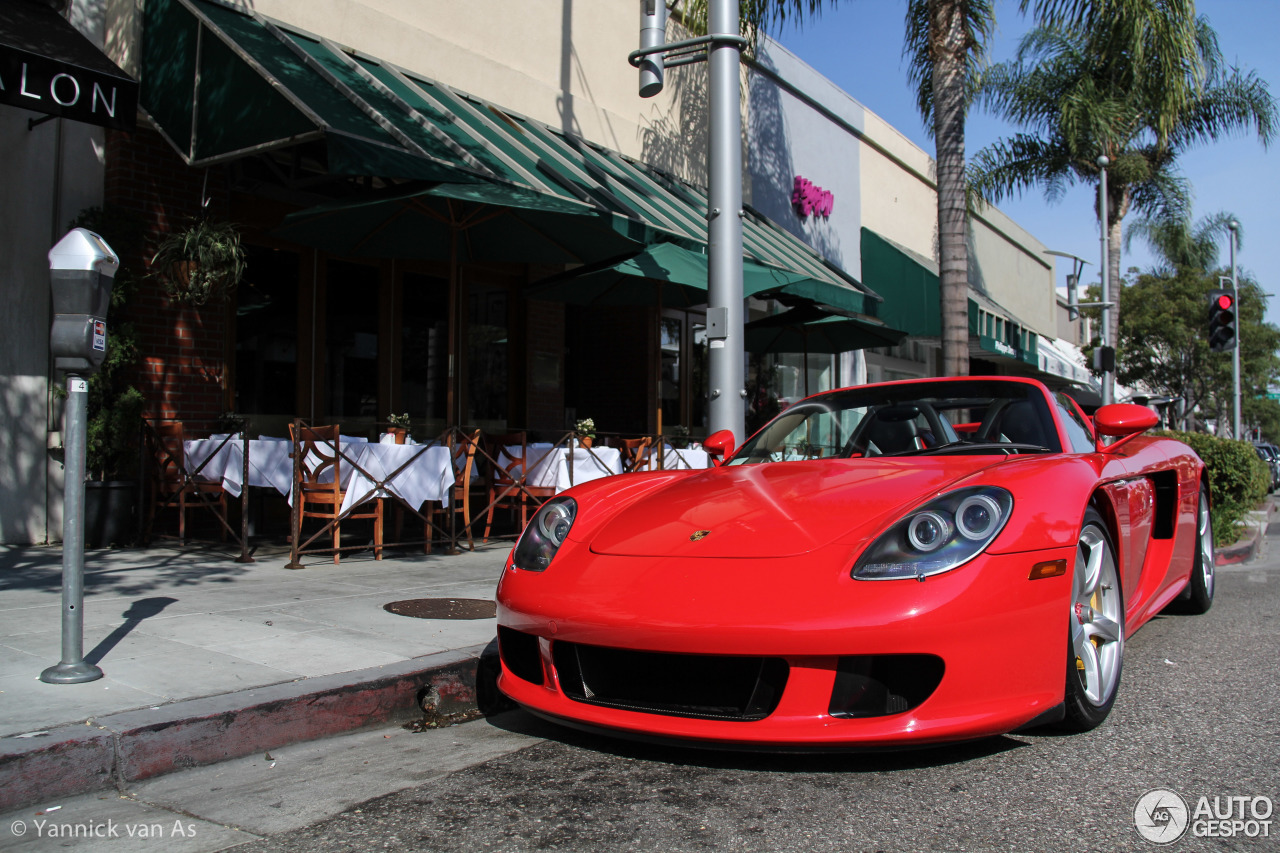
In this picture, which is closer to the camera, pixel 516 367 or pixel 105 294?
pixel 105 294

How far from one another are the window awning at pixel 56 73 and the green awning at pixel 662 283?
13.2 feet

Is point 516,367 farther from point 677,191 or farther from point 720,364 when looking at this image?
point 720,364

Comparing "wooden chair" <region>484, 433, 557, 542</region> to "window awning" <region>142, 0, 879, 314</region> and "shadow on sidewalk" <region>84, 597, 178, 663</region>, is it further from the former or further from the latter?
"shadow on sidewalk" <region>84, 597, 178, 663</region>

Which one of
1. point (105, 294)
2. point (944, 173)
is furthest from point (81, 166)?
point (944, 173)

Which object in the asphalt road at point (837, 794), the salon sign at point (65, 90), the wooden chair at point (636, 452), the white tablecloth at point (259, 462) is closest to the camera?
the asphalt road at point (837, 794)

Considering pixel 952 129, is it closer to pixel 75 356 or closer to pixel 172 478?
pixel 172 478

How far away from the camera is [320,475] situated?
705cm

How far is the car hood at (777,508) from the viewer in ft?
10.0

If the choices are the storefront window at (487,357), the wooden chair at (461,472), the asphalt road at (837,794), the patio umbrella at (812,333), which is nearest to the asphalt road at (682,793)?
the asphalt road at (837,794)

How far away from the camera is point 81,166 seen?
7758mm

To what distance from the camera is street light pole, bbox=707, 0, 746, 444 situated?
6.77m

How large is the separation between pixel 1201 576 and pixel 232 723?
5.25m

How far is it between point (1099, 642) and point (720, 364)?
3.67 meters

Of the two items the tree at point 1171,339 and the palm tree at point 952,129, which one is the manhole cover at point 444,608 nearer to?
the palm tree at point 952,129
